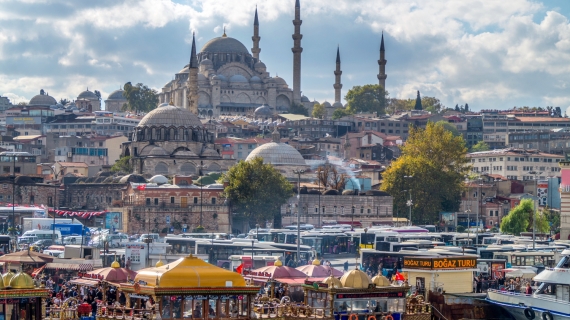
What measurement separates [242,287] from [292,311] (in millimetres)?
1833

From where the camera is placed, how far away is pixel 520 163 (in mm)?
95562

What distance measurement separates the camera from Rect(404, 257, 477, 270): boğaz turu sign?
26234 mm

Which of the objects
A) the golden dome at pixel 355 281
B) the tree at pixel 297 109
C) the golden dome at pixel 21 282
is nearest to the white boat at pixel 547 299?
the golden dome at pixel 355 281

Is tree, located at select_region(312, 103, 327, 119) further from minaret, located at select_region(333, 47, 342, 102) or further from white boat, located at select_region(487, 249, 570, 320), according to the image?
white boat, located at select_region(487, 249, 570, 320)

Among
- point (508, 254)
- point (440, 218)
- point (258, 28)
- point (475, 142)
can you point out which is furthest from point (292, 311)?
point (258, 28)

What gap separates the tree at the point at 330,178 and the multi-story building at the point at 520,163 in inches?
700

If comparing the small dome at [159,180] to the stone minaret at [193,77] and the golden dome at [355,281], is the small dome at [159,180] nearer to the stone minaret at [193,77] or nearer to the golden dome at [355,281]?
the stone minaret at [193,77]

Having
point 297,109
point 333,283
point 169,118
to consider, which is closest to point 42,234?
point 333,283

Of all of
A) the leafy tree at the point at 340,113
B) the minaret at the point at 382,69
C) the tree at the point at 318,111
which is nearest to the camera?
the leafy tree at the point at 340,113

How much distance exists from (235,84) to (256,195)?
6031 centimetres

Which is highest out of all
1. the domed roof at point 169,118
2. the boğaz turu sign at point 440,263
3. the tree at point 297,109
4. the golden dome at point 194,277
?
the tree at point 297,109

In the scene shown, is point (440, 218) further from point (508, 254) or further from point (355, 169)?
point (508, 254)

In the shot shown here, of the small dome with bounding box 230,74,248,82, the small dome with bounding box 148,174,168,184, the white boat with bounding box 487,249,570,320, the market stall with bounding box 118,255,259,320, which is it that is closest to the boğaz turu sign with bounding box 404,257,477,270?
the white boat with bounding box 487,249,570,320

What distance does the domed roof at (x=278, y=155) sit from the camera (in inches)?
3260
